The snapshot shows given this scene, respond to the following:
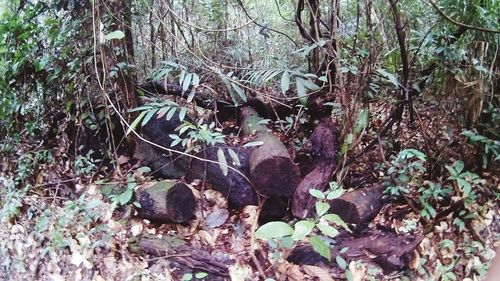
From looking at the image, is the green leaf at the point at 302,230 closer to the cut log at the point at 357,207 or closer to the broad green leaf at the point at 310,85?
the cut log at the point at 357,207

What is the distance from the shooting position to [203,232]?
119 inches

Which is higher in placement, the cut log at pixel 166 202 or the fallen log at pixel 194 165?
the fallen log at pixel 194 165

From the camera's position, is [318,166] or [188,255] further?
[318,166]

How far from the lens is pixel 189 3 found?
464 centimetres

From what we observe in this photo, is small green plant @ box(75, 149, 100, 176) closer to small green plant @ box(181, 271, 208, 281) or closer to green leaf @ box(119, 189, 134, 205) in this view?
green leaf @ box(119, 189, 134, 205)

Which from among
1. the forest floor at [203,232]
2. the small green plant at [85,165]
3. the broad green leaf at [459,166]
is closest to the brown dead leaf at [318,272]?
the forest floor at [203,232]

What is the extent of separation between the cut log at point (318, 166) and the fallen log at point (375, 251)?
31cm

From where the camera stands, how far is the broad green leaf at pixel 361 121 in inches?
120

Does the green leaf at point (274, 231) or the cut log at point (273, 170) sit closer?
the green leaf at point (274, 231)

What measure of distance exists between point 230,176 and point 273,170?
38 centimetres

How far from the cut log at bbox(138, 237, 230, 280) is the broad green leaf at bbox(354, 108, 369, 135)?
51.9 inches

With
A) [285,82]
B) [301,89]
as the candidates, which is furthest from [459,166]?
[285,82]

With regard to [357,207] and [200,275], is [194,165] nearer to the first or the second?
[200,275]

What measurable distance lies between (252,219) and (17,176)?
2.05 metres
